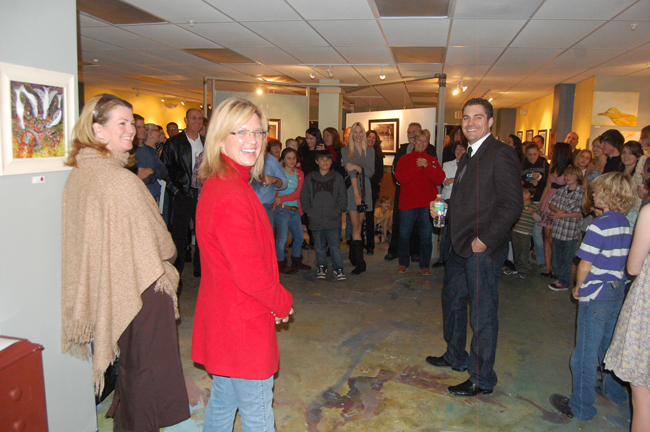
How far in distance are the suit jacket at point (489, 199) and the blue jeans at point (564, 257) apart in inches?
102

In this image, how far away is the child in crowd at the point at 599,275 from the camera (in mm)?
2312

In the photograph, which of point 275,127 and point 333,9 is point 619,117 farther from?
point 333,9

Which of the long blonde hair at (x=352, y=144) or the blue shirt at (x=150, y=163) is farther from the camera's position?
the long blonde hair at (x=352, y=144)

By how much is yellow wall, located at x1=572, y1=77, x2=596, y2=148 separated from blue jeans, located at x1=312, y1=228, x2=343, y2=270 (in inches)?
253

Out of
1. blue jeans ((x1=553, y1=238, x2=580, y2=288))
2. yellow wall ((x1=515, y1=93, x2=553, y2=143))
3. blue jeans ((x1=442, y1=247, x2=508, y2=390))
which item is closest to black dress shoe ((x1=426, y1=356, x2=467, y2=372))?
blue jeans ((x1=442, y1=247, x2=508, y2=390))

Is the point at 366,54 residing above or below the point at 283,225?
above

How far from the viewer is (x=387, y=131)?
7.32 meters

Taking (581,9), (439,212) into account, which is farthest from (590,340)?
(581,9)

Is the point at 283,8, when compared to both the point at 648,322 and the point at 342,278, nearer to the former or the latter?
the point at 342,278

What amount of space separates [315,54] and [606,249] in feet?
17.9

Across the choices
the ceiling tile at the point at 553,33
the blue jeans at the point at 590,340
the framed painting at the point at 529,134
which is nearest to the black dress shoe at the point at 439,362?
the blue jeans at the point at 590,340

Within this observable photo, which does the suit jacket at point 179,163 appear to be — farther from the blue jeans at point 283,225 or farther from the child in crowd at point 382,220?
the child in crowd at point 382,220

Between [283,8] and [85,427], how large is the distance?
414 cm

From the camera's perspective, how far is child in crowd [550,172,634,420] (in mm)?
2312
